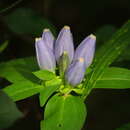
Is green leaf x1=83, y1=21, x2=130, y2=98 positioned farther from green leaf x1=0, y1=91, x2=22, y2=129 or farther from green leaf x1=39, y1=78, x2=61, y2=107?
green leaf x1=0, y1=91, x2=22, y2=129

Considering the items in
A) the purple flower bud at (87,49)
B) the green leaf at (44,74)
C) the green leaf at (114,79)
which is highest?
the purple flower bud at (87,49)

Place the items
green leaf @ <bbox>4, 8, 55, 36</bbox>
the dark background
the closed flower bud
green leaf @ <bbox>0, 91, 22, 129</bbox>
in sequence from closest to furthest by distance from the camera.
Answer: green leaf @ <bbox>0, 91, 22, 129</bbox> → the closed flower bud → the dark background → green leaf @ <bbox>4, 8, 55, 36</bbox>

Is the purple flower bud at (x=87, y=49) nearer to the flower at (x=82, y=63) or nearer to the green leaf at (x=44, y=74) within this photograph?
the flower at (x=82, y=63)

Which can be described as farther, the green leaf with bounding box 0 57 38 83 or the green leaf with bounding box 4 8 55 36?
the green leaf with bounding box 4 8 55 36

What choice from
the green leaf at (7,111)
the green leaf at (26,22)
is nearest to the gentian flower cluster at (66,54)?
the green leaf at (7,111)

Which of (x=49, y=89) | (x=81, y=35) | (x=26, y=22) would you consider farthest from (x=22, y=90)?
(x=81, y=35)

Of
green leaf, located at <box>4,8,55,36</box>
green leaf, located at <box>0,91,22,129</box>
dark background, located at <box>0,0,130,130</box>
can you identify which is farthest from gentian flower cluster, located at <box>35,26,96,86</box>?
green leaf, located at <box>4,8,55,36</box>
